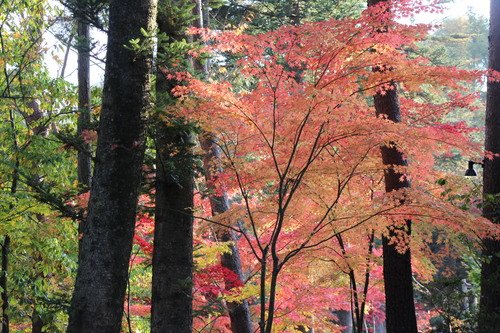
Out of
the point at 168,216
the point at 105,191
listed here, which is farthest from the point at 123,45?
the point at 168,216

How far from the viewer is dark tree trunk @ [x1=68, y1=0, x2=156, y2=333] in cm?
314

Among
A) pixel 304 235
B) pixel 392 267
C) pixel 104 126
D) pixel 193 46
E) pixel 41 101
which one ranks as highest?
pixel 41 101

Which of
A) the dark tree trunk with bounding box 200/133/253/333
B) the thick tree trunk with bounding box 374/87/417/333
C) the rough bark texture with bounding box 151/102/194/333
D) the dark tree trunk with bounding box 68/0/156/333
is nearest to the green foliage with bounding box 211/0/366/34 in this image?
the dark tree trunk with bounding box 200/133/253/333

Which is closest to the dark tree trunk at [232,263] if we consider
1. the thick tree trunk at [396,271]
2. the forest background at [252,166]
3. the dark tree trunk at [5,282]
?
the forest background at [252,166]

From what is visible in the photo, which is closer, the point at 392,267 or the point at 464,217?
the point at 464,217

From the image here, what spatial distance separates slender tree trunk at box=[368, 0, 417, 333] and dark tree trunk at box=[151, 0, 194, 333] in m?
2.72

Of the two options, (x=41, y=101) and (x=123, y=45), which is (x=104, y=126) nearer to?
(x=123, y=45)

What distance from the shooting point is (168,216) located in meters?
4.24

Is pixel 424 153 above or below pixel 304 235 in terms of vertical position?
above

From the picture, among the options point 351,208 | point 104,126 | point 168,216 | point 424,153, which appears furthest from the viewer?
point 424,153

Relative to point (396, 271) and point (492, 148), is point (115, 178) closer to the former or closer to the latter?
point (396, 271)

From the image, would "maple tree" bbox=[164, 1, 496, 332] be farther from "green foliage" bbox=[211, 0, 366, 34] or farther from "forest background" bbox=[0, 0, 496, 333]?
"green foliage" bbox=[211, 0, 366, 34]

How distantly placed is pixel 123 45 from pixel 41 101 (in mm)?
4283

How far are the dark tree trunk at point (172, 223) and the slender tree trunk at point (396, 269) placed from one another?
272 centimetres
